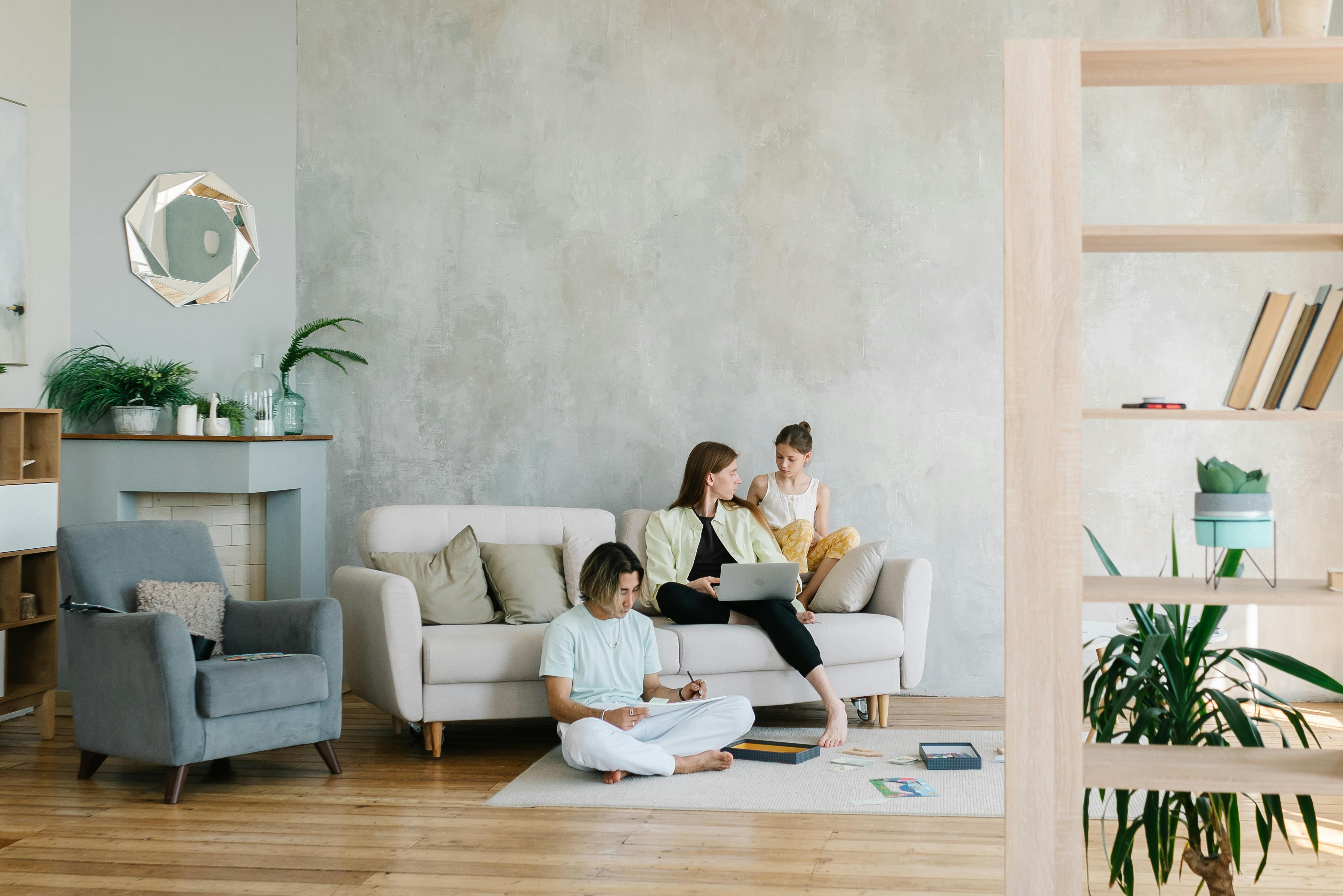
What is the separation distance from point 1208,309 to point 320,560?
164 inches

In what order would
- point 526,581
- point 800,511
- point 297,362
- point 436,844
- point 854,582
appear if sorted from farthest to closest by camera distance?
1. point 297,362
2. point 800,511
3. point 854,582
4. point 526,581
5. point 436,844

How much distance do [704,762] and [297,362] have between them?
288 centimetres

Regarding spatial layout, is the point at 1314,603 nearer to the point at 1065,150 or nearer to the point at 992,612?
the point at 1065,150

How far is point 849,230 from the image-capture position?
205 inches

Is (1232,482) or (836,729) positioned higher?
(1232,482)

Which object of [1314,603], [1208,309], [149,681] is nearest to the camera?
[1314,603]

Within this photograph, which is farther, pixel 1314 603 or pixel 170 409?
pixel 170 409

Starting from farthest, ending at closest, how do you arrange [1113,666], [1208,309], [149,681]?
[1208,309] < [149,681] < [1113,666]

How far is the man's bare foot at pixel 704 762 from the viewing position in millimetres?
3701

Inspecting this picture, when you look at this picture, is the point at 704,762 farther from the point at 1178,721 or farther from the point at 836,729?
the point at 1178,721

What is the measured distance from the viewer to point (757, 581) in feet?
13.9

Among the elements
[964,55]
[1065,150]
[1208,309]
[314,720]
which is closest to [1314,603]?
[1065,150]

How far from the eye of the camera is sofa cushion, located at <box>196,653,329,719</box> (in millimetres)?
3465

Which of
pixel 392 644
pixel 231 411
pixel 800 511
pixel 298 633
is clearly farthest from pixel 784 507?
pixel 231 411
